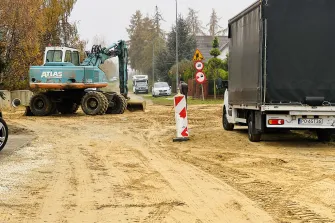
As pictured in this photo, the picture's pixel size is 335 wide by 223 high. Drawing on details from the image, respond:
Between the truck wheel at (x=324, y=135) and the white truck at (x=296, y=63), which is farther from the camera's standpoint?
the truck wheel at (x=324, y=135)

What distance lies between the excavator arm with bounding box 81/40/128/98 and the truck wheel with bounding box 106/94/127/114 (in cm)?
197

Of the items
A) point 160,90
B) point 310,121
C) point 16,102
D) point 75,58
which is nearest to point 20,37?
point 16,102

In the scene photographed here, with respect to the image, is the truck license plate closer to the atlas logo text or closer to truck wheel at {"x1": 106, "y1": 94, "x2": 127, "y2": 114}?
the atlas logo text

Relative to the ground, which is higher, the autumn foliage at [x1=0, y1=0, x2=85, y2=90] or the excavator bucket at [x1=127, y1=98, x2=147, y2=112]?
the autumn foliage at [x1=0, y1=0, x2=85, y2=90]

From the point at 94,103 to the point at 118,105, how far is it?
144 cm

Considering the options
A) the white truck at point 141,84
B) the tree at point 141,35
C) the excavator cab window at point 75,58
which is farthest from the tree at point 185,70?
the tree at point 141,35

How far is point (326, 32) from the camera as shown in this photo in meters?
12.6

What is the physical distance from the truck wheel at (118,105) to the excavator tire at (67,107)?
2.23 metres

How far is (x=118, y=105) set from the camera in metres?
27.6

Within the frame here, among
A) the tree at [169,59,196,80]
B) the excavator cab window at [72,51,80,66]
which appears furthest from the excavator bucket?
the tree at [169,59,196,80]

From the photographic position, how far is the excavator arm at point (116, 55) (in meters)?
29.0

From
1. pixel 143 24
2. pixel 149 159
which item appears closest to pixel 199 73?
pixel 149 159

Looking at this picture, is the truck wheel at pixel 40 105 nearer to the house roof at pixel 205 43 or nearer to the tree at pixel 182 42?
the tree at pixel 182 42

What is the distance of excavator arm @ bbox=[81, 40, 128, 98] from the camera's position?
29.0 meters
